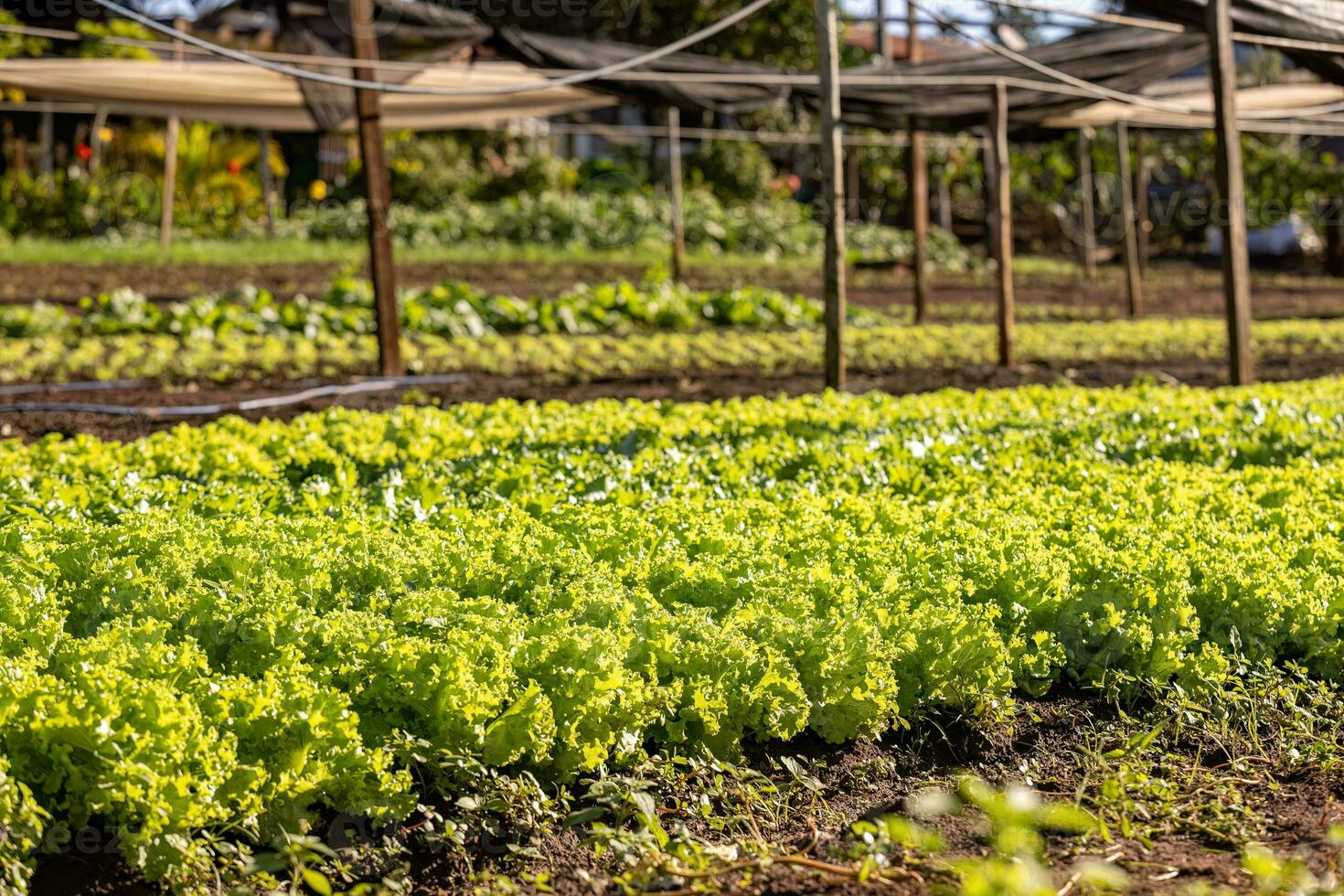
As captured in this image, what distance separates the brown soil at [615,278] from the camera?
15.9 metres

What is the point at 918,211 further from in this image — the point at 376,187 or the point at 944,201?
the point at 944,201

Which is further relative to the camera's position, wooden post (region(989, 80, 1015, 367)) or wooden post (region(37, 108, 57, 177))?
wooden post (region(37, 108, 57, 177))

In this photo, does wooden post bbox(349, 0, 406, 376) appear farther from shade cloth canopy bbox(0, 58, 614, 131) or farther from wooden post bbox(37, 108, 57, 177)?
wooden post bbox(37, 108, 57, 177)

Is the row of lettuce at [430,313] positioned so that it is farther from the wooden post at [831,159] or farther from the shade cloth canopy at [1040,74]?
the wooden post at [831,159]

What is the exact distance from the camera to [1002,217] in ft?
38.0

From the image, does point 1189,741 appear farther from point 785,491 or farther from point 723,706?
point 785,491

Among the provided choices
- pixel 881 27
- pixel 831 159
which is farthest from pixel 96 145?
pixel 831 159

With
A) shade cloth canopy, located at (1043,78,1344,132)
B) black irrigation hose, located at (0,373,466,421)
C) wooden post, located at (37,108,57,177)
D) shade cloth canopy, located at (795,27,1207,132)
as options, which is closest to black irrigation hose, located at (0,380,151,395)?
black irrigation hose, located at (0,373,466,421)

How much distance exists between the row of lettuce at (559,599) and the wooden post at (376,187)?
398cm

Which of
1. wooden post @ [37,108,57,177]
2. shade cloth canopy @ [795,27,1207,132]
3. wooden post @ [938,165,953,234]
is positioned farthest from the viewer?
wooden post @ [938,165,953,234]

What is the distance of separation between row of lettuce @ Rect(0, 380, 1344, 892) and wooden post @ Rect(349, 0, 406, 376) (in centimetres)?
398

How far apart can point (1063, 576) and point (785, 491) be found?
57.6 inches

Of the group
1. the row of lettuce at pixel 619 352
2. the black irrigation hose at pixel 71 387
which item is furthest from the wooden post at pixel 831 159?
the black irrigation hose at pixel 71 387

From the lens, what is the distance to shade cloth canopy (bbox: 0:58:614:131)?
12.5 meters
